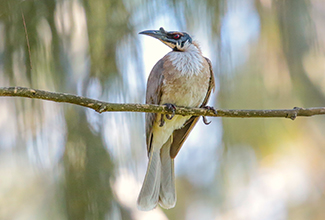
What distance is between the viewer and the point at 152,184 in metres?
3.63

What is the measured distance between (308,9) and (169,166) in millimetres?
2084

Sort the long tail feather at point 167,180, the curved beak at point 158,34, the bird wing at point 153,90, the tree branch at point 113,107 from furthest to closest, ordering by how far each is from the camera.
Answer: the long tail feather at point 167,180 < the bird wing at point 153,90 < the curved beak at point 158,34 < the tree branch at point 113,107

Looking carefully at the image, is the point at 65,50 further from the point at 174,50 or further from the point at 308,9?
the point at 308,9

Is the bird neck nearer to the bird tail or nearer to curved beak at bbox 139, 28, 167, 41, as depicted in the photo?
curved beak at bbox 139, 28, 167, 41

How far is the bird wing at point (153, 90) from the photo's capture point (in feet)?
→ 11.5

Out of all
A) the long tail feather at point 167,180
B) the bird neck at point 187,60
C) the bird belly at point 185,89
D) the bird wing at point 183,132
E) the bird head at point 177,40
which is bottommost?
the long tail feather at point 167,180

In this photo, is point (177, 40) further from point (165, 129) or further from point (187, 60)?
point (165, 129)

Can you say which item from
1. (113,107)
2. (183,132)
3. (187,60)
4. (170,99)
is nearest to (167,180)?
(183,132)

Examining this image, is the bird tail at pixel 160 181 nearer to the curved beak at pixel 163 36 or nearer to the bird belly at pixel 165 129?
the bird belly at pixel 165 129

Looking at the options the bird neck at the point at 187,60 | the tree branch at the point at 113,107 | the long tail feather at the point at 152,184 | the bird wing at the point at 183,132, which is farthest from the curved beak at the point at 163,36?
the long tail feather at the point at 152,184

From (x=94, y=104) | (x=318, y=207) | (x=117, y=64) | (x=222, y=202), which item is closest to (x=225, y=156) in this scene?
(x=222, y=202)

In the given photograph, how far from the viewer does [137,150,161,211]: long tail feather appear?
3.36 metres

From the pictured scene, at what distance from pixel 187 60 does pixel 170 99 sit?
437mm

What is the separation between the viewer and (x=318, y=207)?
3.42 metres
